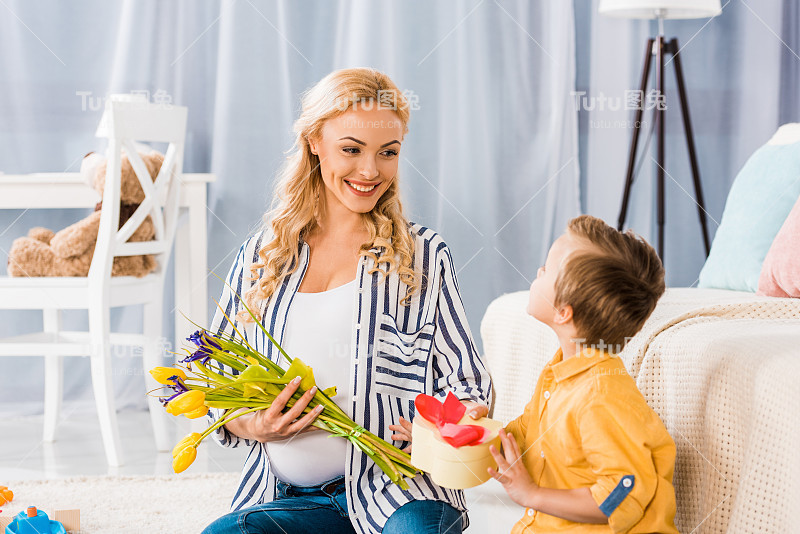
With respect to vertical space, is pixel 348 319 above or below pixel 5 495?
above

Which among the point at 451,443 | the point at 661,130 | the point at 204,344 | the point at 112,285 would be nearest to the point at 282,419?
the point at 204,344

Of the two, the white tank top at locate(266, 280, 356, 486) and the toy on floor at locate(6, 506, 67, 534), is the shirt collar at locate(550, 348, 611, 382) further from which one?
the toy on floor at locate(6, 506, 67, 534)

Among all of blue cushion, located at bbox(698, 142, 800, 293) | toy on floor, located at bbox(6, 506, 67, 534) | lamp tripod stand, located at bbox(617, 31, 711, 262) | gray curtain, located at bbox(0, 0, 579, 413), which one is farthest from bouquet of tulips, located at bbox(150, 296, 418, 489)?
lamp tripod stand, located at bbox(617, 31, 711, 262)

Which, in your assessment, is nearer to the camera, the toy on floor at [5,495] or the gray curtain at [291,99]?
the toy on floor at [5,495]

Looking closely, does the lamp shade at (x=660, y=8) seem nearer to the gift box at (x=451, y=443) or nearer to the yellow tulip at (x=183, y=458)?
the gift box at (x=451, y=443)

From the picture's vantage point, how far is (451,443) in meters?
1.08

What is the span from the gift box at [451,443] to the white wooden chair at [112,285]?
58.1 inches

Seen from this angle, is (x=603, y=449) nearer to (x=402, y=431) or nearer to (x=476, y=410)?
(x=476, y=410)

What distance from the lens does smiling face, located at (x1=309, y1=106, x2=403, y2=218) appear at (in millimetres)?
1335

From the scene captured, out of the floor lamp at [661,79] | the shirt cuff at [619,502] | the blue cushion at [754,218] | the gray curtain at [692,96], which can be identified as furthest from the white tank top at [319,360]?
the gray curtain at [692,96]

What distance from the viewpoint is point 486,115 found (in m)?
3.20

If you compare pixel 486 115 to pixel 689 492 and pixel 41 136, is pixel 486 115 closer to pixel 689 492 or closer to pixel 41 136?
pixel 41 136

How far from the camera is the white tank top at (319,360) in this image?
1286mm

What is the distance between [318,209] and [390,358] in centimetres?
30
